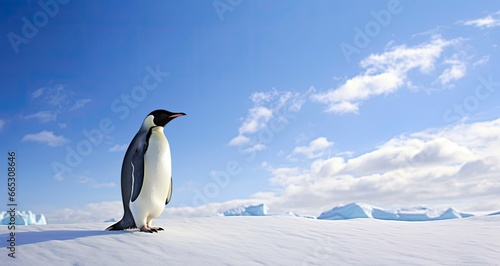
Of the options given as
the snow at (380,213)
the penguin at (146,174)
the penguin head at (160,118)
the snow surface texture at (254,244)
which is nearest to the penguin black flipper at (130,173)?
the penguin at (146,174)

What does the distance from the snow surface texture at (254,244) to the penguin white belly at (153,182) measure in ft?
0.88

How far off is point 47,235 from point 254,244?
2.39 m

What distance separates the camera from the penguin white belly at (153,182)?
17.3 ft

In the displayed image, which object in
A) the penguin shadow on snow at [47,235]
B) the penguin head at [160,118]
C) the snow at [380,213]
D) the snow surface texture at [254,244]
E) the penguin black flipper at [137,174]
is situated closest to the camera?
the snow surface texture at [254,244]

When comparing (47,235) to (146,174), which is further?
(146,174)

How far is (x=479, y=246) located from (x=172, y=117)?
4.49 m

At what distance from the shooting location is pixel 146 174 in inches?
208

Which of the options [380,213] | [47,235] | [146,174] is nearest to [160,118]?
[146,174]

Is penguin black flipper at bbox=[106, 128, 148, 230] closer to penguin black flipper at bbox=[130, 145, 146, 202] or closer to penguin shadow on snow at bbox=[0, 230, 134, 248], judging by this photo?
penguin black flipper at bbox=[130, 145, 146, 202]

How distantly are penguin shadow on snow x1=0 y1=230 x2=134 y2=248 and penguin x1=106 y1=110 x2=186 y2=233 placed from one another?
26cm

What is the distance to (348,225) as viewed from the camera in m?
7.48

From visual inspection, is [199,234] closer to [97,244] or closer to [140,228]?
[140,228]

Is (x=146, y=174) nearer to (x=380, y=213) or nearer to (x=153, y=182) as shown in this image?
(x=153, y=182)

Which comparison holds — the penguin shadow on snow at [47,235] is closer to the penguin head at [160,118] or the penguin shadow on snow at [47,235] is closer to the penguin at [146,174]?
the penguin at [146,174]
